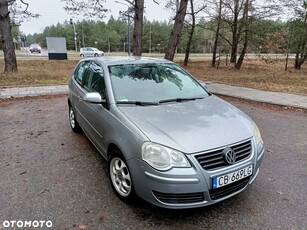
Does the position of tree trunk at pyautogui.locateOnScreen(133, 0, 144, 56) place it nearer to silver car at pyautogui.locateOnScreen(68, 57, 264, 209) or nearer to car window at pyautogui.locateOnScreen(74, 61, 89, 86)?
car window at pyautogui.locateOnScreen(74, 61, 89, 86)

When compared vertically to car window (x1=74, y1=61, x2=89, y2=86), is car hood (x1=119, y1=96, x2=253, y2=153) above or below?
below

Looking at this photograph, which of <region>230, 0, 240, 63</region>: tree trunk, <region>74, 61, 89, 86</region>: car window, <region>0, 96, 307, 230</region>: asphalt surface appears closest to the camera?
<region>0, 96, 307, 230</region>: asphalt surface

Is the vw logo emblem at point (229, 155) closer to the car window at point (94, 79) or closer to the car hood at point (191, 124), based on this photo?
the car hood at point (191, 124)

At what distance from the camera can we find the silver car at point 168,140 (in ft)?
6.95

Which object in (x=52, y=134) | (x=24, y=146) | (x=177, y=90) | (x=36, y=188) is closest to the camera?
(x=36, y=188)

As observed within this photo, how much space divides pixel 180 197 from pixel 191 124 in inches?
28.4

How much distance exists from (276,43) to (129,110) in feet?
63.8

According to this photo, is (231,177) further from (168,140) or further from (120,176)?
(120,176)

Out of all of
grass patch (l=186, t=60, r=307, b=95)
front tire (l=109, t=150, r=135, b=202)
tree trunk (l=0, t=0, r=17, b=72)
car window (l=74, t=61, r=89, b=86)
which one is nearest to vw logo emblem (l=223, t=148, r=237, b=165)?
front tire (l=109, t=150, r=135, b=202)

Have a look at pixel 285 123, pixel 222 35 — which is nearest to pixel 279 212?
pixel 285 123

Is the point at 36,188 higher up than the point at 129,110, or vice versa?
the point at 129,110

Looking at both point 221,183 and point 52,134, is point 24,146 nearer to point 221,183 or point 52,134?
point 52,134

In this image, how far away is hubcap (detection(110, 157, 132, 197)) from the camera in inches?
100

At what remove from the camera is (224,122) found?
2590 mm
